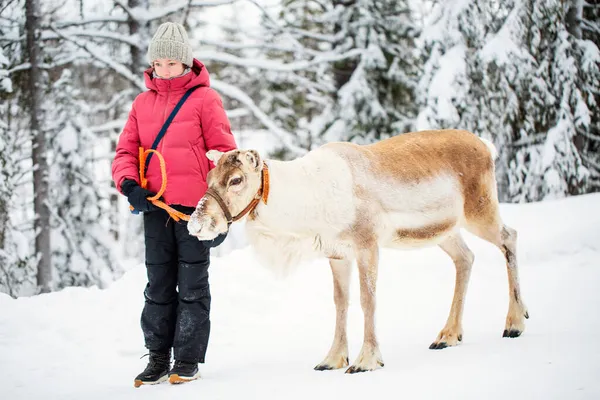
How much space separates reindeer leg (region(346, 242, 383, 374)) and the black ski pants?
1105 millimetres

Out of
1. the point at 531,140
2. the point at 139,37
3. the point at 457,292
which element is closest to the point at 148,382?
the point at 457,292

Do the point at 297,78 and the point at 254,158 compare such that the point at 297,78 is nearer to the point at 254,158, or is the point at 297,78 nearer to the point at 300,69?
the point at 300,69

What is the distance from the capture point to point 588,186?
12.0m

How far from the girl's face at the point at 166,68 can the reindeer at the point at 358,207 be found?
70 centimetres

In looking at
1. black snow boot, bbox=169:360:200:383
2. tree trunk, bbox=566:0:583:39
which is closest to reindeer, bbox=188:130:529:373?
black snow boot, bbox=169:360:200:383

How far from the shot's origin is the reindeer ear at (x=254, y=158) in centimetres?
368

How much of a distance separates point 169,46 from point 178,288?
1.70m

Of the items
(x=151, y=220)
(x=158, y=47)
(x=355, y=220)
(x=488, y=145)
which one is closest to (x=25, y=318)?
(x=151, y=220)

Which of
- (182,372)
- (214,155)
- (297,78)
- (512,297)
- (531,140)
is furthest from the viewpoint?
(297,78)

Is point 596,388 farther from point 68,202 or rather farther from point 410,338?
point 68,202

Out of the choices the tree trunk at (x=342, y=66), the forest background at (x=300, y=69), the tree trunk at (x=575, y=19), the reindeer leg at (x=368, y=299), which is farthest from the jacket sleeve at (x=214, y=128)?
the tree trunk at (x=342, y=66)

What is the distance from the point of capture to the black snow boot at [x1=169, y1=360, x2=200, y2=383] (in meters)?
3.85

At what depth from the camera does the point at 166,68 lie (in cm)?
399

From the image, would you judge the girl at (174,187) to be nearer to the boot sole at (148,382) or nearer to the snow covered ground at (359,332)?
the boot sole at (148,382)
